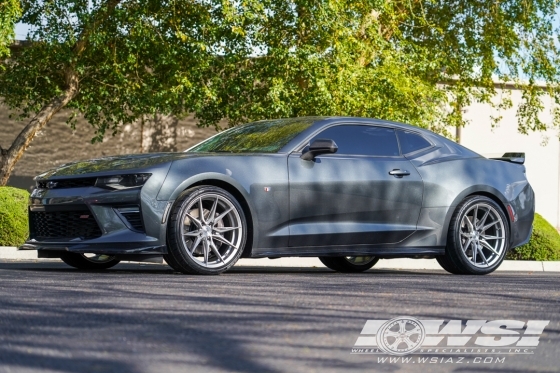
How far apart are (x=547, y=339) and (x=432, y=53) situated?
1669 cm

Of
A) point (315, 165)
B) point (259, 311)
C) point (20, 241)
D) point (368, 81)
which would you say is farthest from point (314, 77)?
point (259, 311)

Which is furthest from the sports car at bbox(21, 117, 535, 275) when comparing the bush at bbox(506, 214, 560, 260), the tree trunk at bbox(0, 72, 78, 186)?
the tree trunk at bbox(0, 72, 78, 186)

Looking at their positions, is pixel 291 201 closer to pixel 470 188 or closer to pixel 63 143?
pixel 470 188

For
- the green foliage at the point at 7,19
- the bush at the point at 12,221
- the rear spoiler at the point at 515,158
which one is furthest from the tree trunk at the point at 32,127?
the rear spoiler at the point at 515,158

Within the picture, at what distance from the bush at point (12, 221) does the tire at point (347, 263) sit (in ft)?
14.6

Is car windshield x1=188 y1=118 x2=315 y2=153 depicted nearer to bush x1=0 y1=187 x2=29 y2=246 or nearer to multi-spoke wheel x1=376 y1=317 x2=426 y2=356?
multi-spoke wheel x1=376 y1=317 x2=426 y2=356

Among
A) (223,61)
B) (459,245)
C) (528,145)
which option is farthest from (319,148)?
(528,145)

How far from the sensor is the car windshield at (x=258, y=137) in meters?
9.34

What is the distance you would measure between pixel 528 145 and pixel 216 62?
1115cm

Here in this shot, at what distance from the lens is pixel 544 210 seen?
26594mm

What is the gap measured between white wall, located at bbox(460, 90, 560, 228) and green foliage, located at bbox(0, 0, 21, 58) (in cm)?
1282

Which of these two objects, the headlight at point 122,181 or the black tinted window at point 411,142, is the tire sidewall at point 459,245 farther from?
the headlight at point 122,181

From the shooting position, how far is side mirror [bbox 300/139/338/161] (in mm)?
9016

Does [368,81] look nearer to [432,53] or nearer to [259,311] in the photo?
[432,53]
